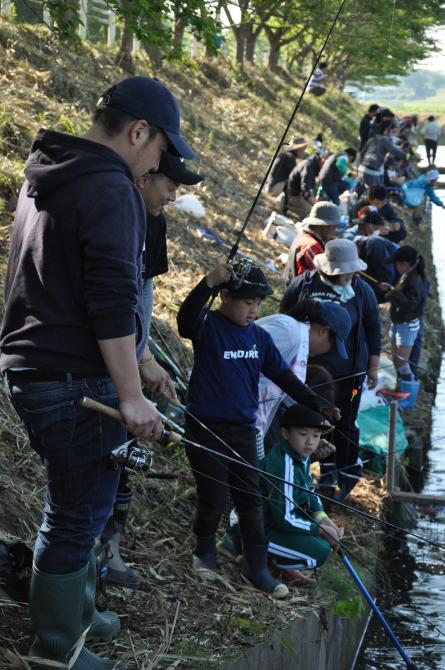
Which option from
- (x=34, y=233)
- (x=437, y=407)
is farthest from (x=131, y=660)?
(x=437, y=407)

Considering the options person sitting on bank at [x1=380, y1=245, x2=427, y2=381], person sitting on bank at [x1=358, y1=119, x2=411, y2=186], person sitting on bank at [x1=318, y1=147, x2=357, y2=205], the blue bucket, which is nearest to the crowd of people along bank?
person sitting on bank at [x1=380, y1=245, x2=427, y2=381]

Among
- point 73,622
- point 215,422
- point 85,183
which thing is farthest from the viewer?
point 215,422

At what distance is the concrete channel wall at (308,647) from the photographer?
4.44 metres

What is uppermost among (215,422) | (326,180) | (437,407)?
(215,422)

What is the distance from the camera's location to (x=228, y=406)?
16.8 ft

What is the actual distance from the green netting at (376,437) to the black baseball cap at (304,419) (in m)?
2.81

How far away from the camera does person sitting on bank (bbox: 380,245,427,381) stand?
10.2 metres

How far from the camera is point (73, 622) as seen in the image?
3430 mm

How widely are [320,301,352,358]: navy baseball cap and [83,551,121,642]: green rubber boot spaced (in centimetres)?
277

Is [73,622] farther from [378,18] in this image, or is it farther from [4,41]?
[378,18]

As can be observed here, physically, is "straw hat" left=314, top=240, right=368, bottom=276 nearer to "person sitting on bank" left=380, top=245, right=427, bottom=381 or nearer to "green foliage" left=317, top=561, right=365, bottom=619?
"green foliage" left=317, top=561, right=365, bottom=619

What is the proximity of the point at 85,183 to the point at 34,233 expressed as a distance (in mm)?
236

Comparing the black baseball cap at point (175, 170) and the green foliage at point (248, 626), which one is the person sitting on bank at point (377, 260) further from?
the black baseball cap at point (175, 170)

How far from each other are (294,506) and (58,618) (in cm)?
219
